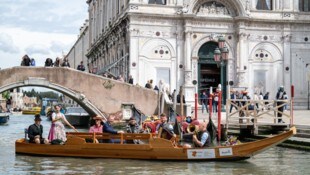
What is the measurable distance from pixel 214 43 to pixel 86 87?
9.52 meters

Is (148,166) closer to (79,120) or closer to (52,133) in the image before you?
(52,133)

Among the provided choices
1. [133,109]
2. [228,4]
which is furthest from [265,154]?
[228,4]

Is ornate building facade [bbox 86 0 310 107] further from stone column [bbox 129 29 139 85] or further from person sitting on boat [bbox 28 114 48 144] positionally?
person sitting on boat [bbox 28 114 48 144]

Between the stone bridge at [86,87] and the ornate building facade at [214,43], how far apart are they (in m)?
3.28

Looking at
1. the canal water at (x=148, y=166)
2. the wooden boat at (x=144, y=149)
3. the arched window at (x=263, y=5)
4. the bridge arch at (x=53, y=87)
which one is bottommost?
the canal water at (x=148, y=166)

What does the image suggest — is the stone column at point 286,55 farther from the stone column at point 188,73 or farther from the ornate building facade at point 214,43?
the stone column at point 188,73

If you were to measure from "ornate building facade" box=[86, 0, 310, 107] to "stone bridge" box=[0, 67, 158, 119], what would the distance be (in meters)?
3.28

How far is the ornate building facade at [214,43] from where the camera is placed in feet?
117

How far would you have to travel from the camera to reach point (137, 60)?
35500 millimetres

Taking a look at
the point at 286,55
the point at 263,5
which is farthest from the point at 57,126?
the point at 263,5

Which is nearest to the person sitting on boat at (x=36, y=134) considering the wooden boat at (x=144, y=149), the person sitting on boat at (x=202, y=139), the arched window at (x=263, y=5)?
the wooden boat at (x=144, y=149)

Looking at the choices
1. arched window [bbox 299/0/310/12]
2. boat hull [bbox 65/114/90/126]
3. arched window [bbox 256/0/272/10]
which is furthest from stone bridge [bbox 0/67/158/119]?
arched window [bbox 299/0/310/12]

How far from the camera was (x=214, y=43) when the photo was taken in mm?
37188

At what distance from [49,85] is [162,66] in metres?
7.83
